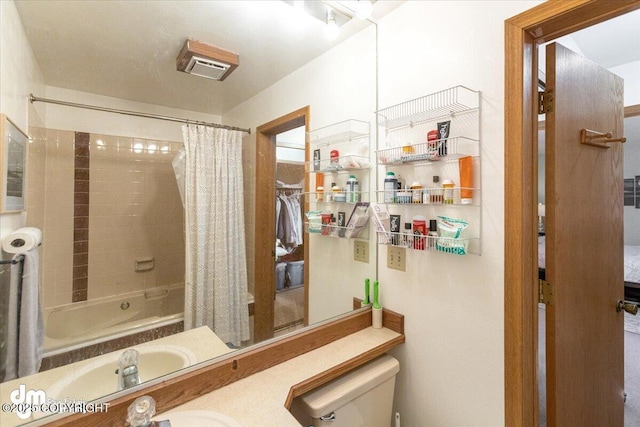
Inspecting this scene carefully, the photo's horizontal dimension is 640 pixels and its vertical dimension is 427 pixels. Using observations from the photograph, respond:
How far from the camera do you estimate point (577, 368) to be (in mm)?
1319

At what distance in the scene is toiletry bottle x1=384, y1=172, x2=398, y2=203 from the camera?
4.54 feet

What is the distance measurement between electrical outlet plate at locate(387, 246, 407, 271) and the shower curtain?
0.74 meters

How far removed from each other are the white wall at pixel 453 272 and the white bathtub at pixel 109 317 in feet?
3.37

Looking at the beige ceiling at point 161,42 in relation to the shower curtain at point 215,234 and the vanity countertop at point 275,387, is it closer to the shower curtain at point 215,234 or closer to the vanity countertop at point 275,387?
the shower curtain at point 215,234

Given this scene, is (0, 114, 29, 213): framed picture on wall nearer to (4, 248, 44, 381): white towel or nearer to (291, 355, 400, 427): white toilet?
(4, 248, 44, 381): white towel

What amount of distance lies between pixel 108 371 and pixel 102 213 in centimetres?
51

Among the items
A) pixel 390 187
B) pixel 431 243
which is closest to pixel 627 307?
pixel 431 243

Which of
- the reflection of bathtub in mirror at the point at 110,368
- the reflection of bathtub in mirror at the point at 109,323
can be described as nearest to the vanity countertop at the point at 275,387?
the reflection of bathtub in mirror at the point at 110,368

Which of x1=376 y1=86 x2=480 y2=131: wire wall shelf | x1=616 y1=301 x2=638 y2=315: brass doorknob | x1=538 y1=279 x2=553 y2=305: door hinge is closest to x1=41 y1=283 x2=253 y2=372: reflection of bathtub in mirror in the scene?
x1=376 y1=86 x2=480 y2=131: wire wall shelf

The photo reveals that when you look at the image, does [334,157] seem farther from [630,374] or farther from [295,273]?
[630,374]

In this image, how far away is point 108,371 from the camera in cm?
92

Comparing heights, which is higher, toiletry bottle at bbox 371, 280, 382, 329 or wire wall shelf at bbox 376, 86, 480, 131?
wire wall shelf at bbox 376, 86, 480, 131

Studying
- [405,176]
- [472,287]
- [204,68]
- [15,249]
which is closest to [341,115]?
[405,176]

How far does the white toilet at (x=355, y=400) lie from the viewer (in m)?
1.11
